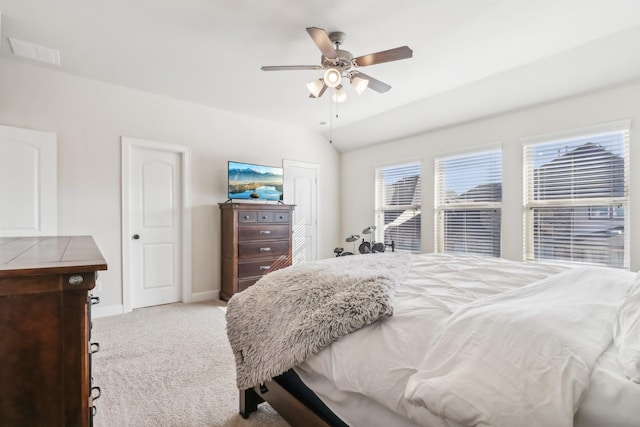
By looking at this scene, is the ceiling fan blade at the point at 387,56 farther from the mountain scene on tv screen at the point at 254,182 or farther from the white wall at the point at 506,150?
the mountain scene on tv screen at the point at 254,182

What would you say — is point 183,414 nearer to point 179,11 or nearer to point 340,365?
point 340,365

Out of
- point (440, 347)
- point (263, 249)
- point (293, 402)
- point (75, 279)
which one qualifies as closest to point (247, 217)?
point (263, 249)

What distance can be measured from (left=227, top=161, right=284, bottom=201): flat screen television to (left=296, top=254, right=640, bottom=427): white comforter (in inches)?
132

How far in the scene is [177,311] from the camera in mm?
3789

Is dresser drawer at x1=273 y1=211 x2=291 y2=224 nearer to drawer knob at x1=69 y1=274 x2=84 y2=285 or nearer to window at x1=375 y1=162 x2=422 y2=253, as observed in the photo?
window at x1=375 y1=162 x2=422 y2=253

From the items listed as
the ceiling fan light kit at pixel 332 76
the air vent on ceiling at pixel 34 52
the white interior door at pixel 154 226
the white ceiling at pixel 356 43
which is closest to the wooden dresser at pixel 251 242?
the white interior door at pixel 154 226

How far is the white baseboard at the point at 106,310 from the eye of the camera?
354 cm

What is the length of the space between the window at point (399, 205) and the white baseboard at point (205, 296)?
9.03 ft

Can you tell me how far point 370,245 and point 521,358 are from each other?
399 centimetres

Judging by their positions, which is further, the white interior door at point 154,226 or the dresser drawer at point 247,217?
the dresser drawer at point 247,217

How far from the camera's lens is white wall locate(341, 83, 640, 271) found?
2951 millimetres

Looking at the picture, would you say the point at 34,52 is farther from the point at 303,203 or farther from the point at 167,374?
the point at 303,203

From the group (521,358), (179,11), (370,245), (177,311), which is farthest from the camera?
(370,245)

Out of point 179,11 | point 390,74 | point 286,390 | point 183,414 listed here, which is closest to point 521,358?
point 286,390
